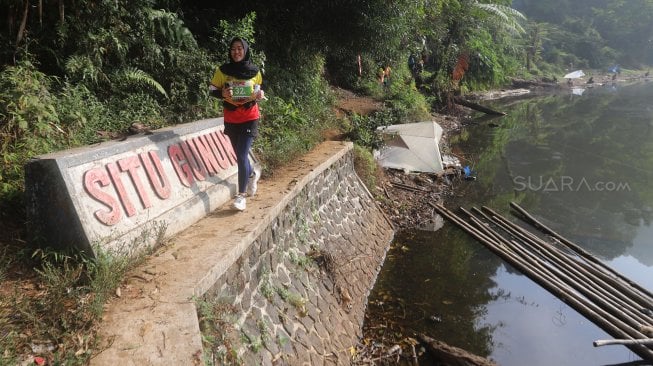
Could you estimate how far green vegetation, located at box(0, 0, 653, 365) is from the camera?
9.85 ft

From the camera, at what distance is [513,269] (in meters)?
8.08

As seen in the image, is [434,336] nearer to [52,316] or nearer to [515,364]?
[515,364]

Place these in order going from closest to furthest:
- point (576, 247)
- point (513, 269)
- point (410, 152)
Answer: point (513, 269) → point (576, 247) → point (410, 152)

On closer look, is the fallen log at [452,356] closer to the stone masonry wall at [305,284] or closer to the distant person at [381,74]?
the stone masonry wall at [305,284]

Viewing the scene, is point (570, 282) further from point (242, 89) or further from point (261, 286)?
point (242, 89)

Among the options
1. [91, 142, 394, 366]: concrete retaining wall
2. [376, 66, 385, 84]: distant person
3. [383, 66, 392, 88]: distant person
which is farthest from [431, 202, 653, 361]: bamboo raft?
[383, 66, 392, 88]: distant person

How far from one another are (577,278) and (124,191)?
7.14 m

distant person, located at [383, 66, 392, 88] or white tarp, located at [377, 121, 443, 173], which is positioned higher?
distant person, located at [383, 66, 392, 88]

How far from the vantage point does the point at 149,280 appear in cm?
339

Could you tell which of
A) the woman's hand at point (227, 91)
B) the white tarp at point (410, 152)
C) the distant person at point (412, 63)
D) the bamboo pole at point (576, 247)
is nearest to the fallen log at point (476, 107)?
the distant person at point (412, 63)

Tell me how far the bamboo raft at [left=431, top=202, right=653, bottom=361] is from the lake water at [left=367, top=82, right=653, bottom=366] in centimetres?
35

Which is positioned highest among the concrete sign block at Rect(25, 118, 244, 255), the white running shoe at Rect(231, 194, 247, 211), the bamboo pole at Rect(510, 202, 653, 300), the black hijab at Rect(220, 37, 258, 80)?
the black hijab at Rect(220, 37, 258, 80)

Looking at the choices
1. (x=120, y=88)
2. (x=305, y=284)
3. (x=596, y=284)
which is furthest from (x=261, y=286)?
(x=596, y=284)

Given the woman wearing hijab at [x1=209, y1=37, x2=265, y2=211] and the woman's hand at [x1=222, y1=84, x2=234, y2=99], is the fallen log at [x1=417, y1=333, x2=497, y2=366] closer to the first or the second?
the woman wearing hijab at [x1=209, y1=37, x2=265, y2=211]
